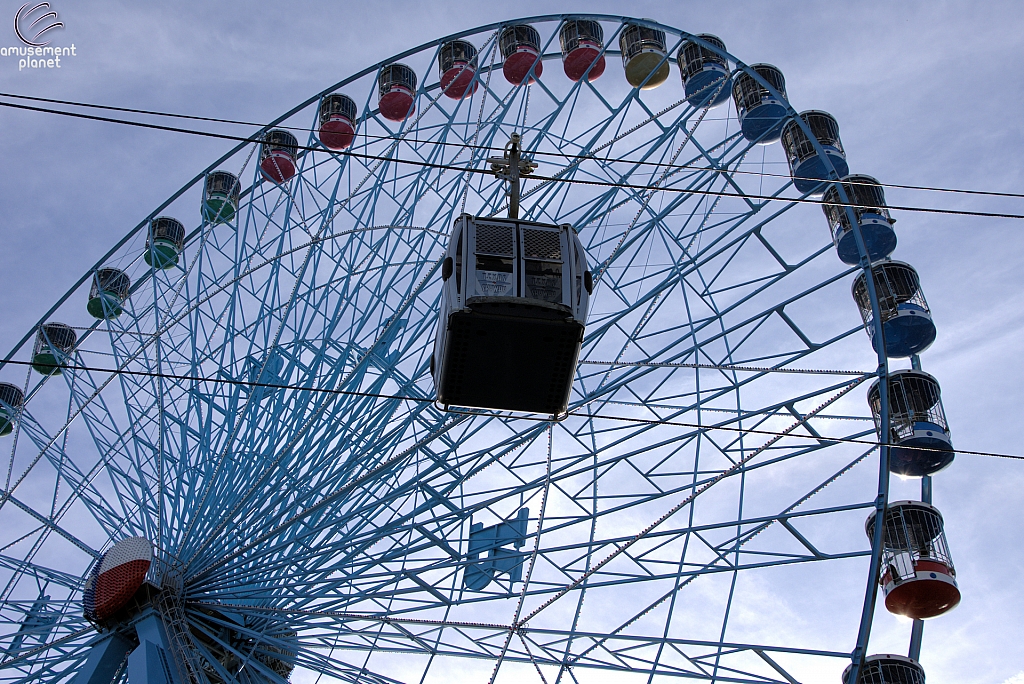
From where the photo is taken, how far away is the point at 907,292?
49.5 ft

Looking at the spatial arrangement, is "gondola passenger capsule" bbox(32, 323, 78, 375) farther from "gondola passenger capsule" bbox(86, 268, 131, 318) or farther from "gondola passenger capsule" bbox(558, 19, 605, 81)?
"gondola passenger capsule" bbox(558, 19, 605, 81)

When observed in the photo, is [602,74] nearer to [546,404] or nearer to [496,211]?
[496,211]

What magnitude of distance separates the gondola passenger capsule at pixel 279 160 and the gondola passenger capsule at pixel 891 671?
44.4 feet

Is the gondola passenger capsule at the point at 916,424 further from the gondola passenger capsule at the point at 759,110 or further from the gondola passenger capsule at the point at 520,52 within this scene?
the gondola passenger capsule at the point at 520,52

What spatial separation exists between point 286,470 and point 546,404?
233 inches

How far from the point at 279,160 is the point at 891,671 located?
14.3 m

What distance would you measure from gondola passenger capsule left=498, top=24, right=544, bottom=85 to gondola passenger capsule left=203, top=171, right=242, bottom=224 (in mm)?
5598

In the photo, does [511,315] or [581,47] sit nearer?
[511,315]

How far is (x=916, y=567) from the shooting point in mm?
12578

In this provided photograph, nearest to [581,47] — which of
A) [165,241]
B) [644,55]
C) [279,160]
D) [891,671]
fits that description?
[644,55]

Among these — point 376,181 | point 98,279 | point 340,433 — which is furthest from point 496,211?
point 98,279

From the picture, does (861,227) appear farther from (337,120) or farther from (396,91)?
(337,120)

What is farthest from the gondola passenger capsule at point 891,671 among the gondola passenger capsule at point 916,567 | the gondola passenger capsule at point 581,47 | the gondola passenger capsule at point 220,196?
the gondola passenger capsule at point 220,196

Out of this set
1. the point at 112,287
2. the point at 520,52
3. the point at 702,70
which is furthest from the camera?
the point at 112,287
